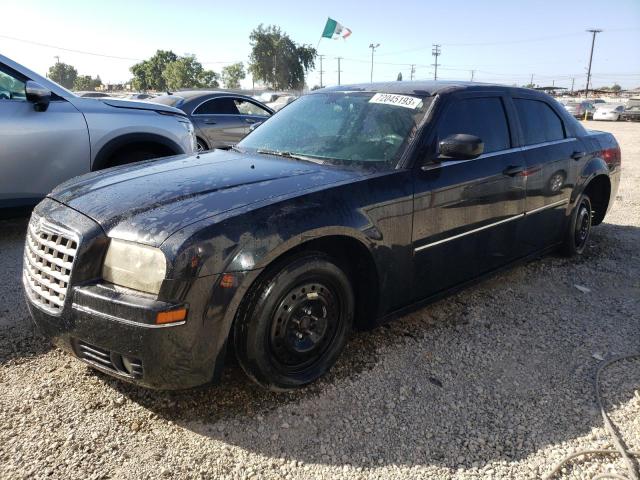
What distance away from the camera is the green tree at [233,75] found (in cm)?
8962

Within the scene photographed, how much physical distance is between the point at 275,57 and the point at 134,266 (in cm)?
8534

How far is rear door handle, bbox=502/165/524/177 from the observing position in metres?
3.60

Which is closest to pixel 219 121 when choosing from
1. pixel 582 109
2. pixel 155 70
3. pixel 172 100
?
pixel 172 100

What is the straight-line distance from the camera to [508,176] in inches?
142

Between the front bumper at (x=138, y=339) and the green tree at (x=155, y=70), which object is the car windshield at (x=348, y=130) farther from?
the green tree at (x=155, y=70)

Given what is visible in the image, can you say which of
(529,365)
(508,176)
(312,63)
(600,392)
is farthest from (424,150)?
(312,63)

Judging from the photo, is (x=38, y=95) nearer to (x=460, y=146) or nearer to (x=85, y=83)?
(x=460, y=146)

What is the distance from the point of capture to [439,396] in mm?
2682

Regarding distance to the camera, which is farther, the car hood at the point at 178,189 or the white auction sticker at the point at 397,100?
the white auction sticker at the point at 397,100

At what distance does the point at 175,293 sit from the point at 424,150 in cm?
175

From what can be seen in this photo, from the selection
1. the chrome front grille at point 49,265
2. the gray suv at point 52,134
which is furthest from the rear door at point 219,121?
the chrome front grille at point 49,265

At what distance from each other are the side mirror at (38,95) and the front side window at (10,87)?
5.2 inches

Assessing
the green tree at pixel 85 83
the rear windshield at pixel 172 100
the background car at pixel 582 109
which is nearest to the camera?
the rear windshield at pixel 172 100

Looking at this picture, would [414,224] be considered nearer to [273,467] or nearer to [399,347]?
Result: [399,347]
